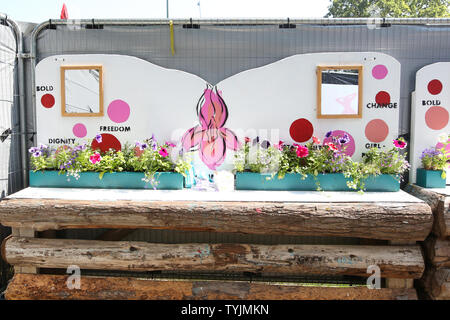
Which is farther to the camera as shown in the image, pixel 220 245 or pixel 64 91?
pixel 64 91

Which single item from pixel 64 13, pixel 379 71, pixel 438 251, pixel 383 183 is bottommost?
pixel 438 251

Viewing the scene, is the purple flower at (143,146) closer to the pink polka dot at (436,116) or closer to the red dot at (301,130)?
the red dot at (301,130)

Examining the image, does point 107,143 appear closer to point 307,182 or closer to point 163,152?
point 163,152

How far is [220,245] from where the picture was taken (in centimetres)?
252

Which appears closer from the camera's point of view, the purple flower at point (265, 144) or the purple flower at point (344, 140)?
the purple flower at point (344, 140)

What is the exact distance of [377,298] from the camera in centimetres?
250

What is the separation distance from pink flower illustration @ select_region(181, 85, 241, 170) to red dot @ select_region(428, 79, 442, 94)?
2039 millimetres

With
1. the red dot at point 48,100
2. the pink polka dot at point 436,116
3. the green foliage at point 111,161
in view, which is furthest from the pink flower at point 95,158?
the pink polka dot at point 436,116

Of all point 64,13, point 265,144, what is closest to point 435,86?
point 265,144

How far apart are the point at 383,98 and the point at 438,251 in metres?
1.52

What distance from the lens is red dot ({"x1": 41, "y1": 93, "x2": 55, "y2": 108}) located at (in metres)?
3.15

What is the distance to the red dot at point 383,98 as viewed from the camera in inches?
118
